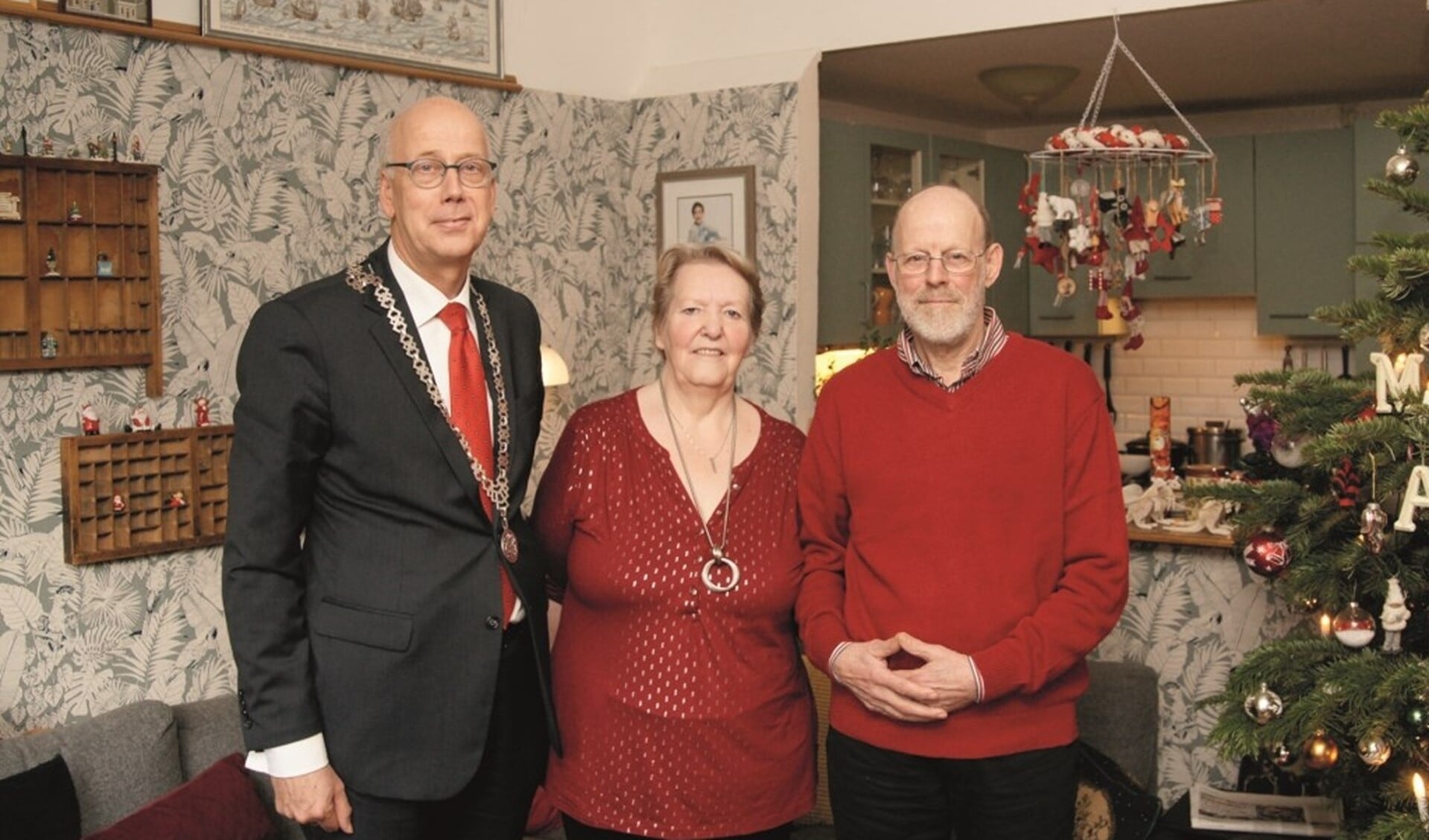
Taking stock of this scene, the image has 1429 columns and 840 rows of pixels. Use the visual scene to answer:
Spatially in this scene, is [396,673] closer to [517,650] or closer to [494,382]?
[517,650]

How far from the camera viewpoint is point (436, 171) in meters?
1.98

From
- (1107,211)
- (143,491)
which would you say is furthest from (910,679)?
(1107,211)

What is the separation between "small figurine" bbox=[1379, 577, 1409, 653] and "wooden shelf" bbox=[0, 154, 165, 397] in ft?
8.68

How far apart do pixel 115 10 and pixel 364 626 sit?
206 cm

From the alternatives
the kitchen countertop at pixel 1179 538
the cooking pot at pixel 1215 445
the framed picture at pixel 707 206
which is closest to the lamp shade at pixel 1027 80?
the framed picture at pixel 707 206

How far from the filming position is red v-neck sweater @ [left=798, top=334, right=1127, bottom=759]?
225 cm

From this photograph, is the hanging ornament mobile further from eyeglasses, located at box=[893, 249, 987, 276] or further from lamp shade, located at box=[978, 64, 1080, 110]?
eyeglasses, located at box=[893, 249, 987, 276]

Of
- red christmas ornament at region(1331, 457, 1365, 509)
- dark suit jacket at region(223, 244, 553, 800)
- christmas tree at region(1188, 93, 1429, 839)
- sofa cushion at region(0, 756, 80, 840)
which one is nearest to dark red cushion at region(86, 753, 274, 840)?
sofa cushion at region(0, 756, 80, 840)

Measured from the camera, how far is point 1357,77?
5578 millimetres

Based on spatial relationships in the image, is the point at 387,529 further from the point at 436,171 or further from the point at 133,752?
the point at 133,752

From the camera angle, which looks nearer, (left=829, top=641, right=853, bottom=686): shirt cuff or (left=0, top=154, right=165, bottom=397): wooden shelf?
(left=829, top=641, right=853, bottom=686): shirt cuff

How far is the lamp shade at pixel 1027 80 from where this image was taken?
518 centimetres

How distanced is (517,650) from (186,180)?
1.93 metres

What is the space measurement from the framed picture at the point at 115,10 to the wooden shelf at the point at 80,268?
13.2 inches
